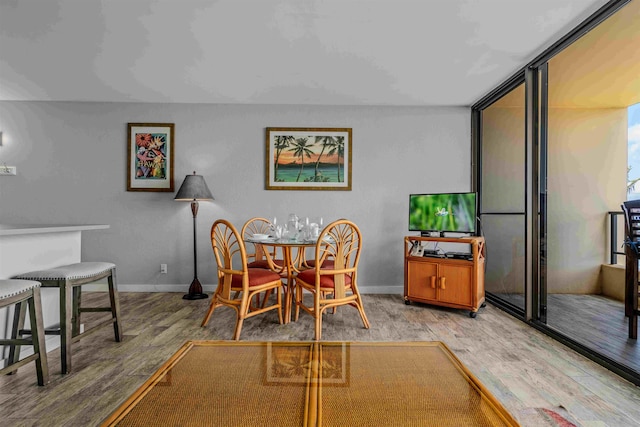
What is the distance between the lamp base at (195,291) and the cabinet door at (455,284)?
8.70 ft

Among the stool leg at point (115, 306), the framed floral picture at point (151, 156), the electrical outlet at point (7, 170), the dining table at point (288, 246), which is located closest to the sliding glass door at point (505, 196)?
the dining table at point (288, 246)

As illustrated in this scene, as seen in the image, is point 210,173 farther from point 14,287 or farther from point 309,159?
point 14,287

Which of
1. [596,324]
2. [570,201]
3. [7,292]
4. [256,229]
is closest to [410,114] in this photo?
[570,201]

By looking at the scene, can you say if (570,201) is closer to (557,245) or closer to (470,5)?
(557,245)

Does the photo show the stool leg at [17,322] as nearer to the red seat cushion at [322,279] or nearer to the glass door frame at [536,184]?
the red seat cushion at [322,279]

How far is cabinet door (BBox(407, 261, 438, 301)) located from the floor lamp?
2356 mm

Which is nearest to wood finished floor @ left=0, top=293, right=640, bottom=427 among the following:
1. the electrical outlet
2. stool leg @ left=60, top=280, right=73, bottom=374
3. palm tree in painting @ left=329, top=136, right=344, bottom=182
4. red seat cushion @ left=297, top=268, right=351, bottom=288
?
stool leg @ left=60, top=280, right=73, bottom=374

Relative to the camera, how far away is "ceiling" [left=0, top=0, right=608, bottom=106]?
2416mm

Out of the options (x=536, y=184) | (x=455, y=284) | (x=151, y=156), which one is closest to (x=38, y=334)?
(x=151, y=156)

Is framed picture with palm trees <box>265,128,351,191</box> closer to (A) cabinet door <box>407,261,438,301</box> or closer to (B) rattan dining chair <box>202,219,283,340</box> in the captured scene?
(A) cabinet door <box>407,261,438,301</box>

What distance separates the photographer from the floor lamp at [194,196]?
13.1ft

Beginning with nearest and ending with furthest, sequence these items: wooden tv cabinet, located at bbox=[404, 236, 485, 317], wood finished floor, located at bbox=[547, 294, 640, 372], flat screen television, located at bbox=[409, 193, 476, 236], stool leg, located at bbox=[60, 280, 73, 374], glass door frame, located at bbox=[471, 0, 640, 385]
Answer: stool leg, located at bbox=[60, 280, 73, 374] < wood finished floor, located at bbox=[547, 294, 640, 372] < glass door frame, located at bbox=[471, 0, 640, 385] < wooden tv cabinet, located at bbox=[404, 236, 485, 317] < flat screen television, located at bbox=[409, 193, 476, 236]

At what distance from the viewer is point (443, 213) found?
3779 millimetres

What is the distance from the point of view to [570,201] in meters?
3.26
